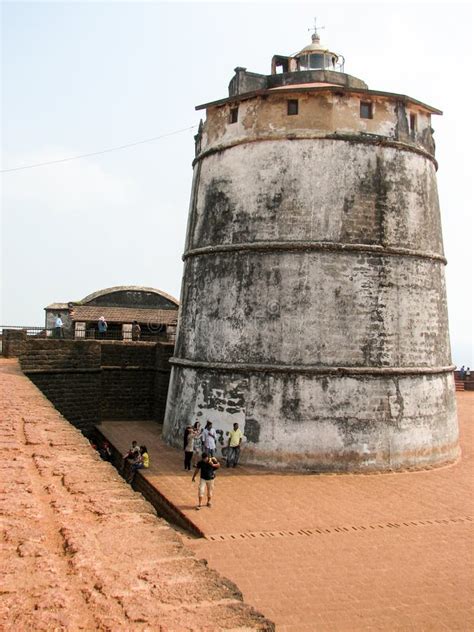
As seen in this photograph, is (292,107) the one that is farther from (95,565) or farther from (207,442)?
(95,565)

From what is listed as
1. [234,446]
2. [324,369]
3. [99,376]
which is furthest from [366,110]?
[99,376]

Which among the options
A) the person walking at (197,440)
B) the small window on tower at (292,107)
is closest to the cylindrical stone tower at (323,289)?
the small window on tower at (292,107)

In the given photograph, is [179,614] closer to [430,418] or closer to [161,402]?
[430,418]

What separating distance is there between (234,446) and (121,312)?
1365 centimetres

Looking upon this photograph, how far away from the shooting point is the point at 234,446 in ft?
40.7

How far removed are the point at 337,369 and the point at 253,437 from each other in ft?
7.24

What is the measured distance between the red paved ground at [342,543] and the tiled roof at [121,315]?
12.1m

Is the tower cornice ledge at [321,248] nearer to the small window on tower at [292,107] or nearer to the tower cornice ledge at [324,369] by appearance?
the tower cornice ledge at [324,369]

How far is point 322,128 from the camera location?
13.4 m

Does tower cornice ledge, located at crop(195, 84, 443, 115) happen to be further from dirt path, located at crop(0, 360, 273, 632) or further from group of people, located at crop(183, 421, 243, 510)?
dirt path, located at crop(0, 360, 273, 632)

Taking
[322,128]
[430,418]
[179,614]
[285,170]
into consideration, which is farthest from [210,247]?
[179,614]

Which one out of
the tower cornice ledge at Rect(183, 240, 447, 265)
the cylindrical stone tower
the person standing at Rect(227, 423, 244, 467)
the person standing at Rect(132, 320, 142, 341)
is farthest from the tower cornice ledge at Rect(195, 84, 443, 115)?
the person standing at Rect(132, 320, 142, 341)

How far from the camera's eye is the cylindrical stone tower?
12.7 meters

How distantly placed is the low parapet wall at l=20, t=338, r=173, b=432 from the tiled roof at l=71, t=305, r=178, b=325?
4974mm
